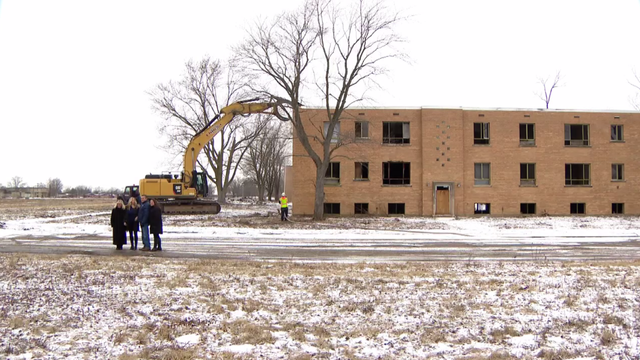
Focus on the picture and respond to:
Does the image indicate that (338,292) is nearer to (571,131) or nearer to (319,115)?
(319,115)

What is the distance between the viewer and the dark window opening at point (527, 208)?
34.7 metres

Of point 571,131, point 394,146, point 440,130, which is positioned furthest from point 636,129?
point 394,146

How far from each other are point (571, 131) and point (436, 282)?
3240 cm

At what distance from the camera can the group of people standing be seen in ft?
44.1

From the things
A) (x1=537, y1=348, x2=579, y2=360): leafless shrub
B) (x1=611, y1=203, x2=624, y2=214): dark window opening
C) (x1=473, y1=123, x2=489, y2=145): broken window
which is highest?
(x1=473, y1=123, x2=489, y2=145): broken window

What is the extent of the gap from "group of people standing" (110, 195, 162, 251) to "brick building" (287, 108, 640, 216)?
19995 millimetres

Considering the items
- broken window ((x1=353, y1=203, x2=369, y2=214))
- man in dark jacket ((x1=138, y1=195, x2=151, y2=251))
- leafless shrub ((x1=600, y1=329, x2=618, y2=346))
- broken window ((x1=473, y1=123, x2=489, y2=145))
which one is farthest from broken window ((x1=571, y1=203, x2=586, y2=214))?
leafless shrub ((x1=600, y1=329, x2=618, y2=346))

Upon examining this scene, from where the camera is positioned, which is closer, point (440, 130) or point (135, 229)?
point (135, 229)

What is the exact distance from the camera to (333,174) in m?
34.2

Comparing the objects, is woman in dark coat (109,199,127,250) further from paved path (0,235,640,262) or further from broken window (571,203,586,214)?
broken window (571,203,586,214)

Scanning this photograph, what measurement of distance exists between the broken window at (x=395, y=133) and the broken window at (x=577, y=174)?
12.6 meters

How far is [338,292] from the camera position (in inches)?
301

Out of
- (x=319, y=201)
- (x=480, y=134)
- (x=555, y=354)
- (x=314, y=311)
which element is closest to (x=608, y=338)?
(x=555, y=354)

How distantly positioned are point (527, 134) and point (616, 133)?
734cm
